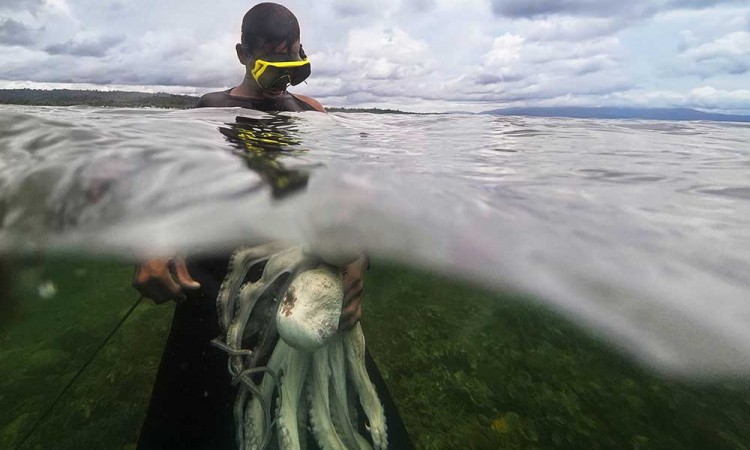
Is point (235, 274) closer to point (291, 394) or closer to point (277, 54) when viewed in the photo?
point (291, 394)

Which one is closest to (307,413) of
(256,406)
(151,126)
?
(256,406)

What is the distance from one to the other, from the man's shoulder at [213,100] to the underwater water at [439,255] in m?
0.31

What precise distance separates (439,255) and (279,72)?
3.39 metres

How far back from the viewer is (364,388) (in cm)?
303

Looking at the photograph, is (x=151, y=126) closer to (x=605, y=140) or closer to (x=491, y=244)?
(x=491, y=244)

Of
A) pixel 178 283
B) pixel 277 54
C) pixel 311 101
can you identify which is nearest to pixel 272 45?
pixel 277 54

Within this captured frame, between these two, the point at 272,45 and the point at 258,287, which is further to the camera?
the point at 272,45

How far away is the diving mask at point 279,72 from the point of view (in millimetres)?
5172

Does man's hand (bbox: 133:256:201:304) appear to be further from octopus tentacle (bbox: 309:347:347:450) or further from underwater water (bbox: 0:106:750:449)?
→ octopus tentacle (bbox: 309:347:347:450)

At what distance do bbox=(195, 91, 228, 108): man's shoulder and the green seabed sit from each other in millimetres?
2949

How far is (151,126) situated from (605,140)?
7.19 m

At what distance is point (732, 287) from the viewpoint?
107 inches

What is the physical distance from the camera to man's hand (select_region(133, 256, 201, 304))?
3.09 m

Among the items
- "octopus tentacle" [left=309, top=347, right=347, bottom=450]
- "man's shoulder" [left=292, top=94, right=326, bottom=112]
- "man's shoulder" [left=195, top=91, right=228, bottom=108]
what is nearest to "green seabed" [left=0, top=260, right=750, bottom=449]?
"octopus tentacle" [left=309, top=347, right=347, bottom=450]
